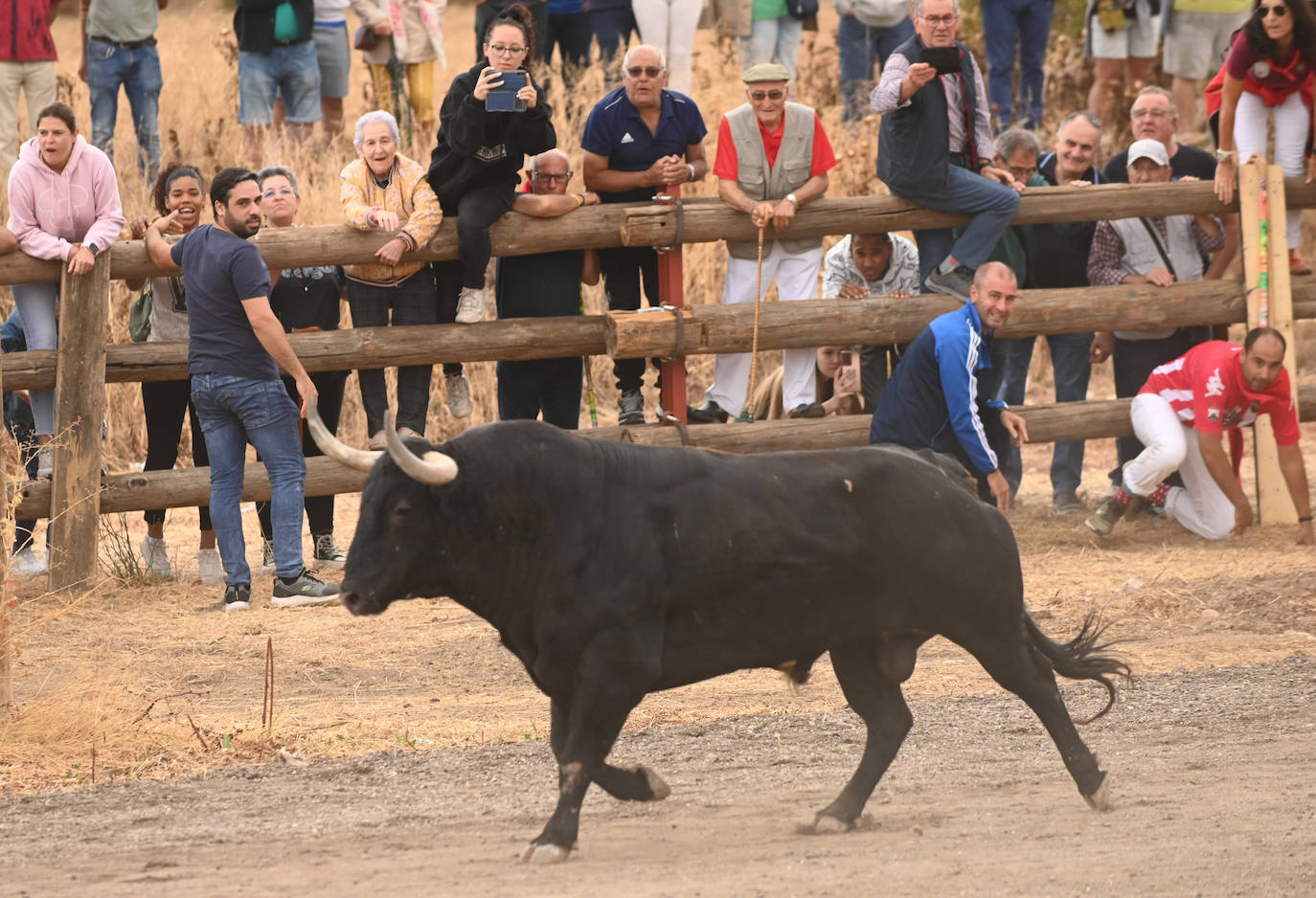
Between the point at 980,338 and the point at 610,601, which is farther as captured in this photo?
the point at 980,338

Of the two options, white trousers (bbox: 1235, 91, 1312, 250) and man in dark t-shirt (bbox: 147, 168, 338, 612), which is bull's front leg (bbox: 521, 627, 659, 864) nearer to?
man in dark t-shirt (bbox: 147, 168, 338, 612)

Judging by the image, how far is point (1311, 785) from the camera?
5949 mm

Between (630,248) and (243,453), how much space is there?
8.84 ft

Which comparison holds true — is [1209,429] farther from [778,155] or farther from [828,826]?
[828,826]

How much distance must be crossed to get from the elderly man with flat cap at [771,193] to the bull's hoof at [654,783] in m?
4.84

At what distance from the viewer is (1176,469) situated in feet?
34.5

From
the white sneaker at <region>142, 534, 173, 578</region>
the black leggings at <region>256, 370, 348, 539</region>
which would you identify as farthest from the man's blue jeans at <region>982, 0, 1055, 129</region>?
the white sneaker at <region>142, 534, 173, 578</region>

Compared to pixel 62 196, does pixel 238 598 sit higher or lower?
lower

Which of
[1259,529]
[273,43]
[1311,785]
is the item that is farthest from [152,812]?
[273,43]

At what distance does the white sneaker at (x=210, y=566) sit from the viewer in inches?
390

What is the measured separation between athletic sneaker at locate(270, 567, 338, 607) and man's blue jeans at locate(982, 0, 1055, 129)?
Answer: 814 centimetres

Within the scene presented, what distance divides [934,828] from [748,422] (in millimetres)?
5092

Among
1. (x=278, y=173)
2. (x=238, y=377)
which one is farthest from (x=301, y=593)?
(x=278, y=173)

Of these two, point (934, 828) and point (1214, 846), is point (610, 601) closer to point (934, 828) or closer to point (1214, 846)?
point (934, 828)
